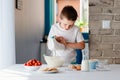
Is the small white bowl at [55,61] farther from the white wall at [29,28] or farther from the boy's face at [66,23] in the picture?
the white wall at [29,28]

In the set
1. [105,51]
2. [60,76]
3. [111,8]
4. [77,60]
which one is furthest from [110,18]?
[60,76]

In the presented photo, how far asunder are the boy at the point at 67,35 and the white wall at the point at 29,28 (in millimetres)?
472

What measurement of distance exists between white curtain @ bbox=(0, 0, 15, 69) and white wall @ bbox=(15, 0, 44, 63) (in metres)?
0.24

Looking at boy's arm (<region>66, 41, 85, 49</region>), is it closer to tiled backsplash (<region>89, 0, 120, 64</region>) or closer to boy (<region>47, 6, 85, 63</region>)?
boy (<region>47, 6, 85, 63</region>)

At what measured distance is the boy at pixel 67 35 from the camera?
2.25 meters

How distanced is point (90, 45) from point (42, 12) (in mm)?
1238

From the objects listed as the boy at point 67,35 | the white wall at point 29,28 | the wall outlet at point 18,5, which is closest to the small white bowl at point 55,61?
the boy at point 67,35

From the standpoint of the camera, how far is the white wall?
2682mm

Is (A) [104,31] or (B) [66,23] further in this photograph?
(A) [104,31]

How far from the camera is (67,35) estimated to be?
2.34m

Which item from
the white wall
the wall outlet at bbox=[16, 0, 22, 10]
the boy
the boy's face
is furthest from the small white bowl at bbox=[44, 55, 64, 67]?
the wall outlet at bbox=[16, 0, 22, 10]

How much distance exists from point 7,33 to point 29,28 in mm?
995

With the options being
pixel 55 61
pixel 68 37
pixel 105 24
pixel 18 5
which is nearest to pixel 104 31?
pixel 105 24

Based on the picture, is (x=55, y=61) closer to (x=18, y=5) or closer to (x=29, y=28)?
(x=18, y=5)
